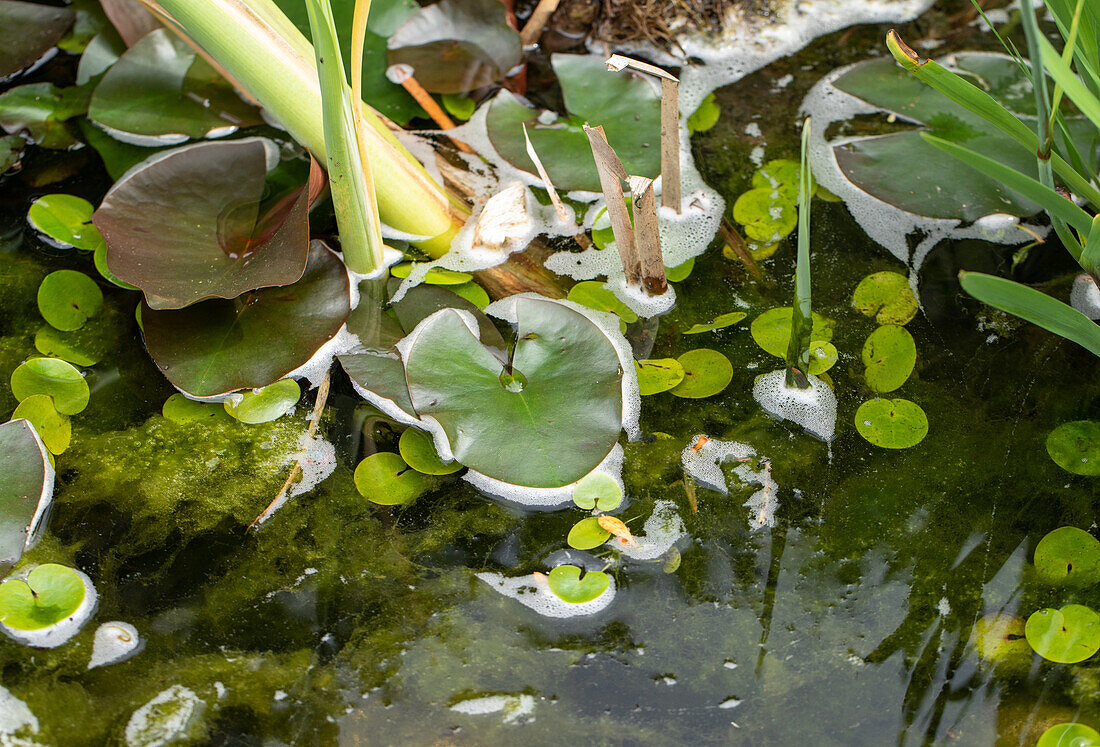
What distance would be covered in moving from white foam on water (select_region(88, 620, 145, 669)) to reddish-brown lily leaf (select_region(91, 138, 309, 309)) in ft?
1.29

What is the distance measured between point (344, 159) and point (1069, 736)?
3.50 ft

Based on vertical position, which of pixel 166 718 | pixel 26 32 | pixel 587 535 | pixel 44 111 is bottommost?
pixel 166 718

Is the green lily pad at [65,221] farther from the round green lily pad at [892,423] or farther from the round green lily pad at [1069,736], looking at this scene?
the round green lily pad at [1069,736]

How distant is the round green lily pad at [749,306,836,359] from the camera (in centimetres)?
108

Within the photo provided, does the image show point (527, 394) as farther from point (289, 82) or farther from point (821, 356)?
point (289, 82)

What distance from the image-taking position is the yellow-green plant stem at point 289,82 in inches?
37.7

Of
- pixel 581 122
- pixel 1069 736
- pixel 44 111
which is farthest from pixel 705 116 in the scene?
pixel 44 111

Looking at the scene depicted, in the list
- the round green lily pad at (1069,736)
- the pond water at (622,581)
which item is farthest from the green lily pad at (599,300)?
the round green lily pad at (1069,736)

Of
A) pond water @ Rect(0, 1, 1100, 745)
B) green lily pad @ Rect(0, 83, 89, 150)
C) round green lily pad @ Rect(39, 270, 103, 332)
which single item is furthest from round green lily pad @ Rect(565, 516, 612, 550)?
green lily pad @ Rect(0, 83, 89, 150)

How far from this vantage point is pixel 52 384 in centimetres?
104

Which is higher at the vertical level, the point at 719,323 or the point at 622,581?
the point at 719,323

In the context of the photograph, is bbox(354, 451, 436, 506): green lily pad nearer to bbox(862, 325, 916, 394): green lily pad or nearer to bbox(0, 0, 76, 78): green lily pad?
bbox(862, 325, 916, 394): green lily pad

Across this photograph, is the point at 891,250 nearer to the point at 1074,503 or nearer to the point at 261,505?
the point at 1074,503

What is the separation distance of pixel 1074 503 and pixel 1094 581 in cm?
10
